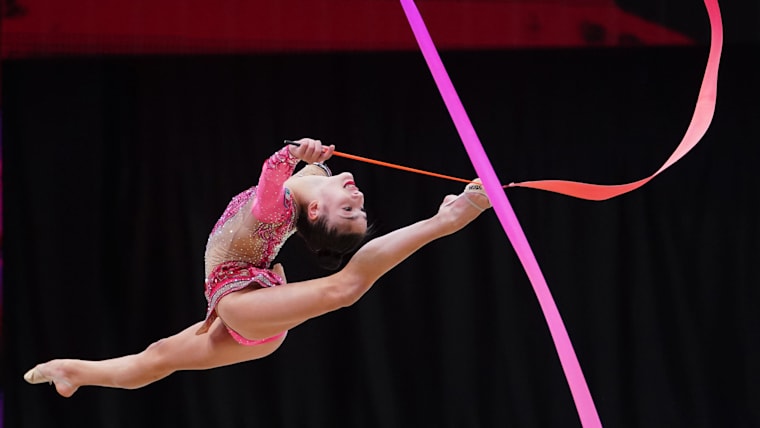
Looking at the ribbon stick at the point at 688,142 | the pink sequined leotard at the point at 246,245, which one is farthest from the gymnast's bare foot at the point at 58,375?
the ribbon stick at the point at 688,142

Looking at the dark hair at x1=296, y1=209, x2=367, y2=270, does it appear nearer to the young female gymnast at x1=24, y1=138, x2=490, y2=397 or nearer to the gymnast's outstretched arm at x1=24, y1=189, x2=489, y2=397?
the young female gymnast at x1=24, y1=138, x2=490, y2=397

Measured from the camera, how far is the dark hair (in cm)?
296

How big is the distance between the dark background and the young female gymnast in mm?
1396

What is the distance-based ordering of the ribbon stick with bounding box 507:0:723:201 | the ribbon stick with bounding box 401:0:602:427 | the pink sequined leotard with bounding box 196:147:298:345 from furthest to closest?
1. the pink sequined leotard with bounding box 196:147:298:345
2. the ribbon stick with bounding box 507:0:723:201
3. the ribbon stick with bounding box 401:0:602:427

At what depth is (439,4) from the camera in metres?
4.44

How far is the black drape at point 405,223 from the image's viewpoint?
451cm

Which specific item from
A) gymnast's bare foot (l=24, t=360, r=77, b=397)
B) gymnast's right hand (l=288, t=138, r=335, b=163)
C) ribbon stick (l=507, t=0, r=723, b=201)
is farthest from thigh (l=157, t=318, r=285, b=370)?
ribbon stick (l=507, t=0, r=723, b=201)

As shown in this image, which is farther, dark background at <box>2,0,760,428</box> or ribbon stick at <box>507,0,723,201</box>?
dark background at <box>2,0,760,428</box>

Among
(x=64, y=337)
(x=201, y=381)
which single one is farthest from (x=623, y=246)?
(x=64, y=337)

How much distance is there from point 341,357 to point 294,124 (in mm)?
1048

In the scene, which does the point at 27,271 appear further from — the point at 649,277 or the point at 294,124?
the point at 649,277

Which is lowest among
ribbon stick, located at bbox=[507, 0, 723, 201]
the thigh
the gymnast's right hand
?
the thigh

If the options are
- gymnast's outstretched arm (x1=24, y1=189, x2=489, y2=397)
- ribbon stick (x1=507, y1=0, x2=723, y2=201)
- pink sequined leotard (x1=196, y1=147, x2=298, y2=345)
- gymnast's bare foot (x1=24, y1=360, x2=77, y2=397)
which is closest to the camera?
ribbon stick (x1=507, y1=0, x2=723, y2=201)

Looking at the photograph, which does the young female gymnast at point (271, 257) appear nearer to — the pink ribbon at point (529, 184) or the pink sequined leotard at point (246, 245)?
the pink sequined leotard at point (246, 245)
